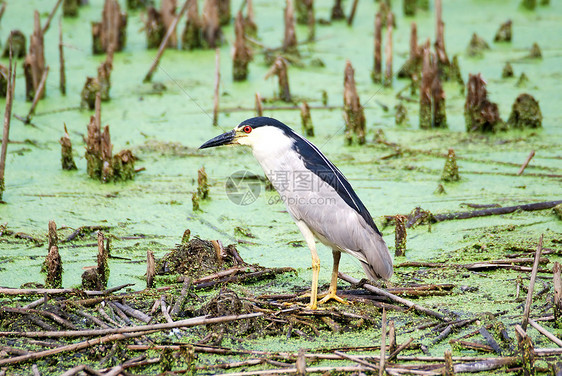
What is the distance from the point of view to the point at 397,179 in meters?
6.68

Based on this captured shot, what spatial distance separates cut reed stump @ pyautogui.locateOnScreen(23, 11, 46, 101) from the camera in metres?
8.05

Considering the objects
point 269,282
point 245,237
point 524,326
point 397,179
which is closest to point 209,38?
point 397,179

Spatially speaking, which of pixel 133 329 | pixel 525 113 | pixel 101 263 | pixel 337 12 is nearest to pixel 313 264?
pixel 133 329

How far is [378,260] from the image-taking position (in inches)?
175

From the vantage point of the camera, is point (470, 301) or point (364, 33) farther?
point (364, 33)

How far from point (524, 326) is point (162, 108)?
18.5ft

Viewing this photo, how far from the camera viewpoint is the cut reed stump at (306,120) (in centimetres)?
737

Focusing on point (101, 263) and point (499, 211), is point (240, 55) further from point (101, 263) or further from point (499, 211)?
point (101, 263)

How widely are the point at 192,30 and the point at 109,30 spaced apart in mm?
1148

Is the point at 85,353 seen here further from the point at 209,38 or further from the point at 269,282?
the point at 209,38

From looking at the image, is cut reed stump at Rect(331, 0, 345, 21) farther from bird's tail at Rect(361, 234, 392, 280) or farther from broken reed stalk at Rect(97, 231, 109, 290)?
broken reed stalk at Rect(97, 231, 109, 290)

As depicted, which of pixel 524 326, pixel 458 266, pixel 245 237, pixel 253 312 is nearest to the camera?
pixel 524 326

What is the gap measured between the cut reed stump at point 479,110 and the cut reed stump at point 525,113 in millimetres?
180

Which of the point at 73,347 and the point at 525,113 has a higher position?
the point at 525,113
